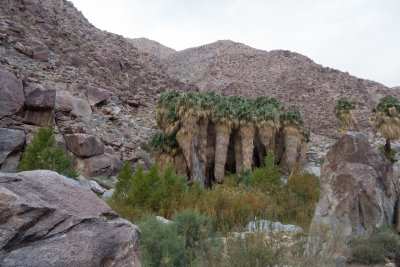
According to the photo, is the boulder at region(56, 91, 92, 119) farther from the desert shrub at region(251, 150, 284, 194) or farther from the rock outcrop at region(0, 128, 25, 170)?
the desert shrub at region(251, 150, 284, 194)

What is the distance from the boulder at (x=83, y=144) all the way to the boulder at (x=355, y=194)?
1736 centimetres

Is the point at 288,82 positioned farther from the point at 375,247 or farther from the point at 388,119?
the point at 375,247

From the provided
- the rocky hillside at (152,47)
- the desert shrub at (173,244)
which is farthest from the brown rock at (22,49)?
the rocky hillside at (152,47)

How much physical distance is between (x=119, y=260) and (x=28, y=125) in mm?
19748

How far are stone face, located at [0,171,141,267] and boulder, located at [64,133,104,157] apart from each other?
18.4m

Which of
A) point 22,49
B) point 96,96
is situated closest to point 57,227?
point 96,96

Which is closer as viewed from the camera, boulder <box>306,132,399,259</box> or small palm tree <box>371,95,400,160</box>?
boulder <box>306,132,399,259</box>

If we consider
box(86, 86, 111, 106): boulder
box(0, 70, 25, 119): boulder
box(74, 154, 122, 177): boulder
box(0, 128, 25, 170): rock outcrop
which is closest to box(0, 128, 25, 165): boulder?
box(0, 128, 25, 170): rock outcrop

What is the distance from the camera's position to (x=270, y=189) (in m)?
14.1

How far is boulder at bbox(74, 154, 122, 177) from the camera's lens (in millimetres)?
20125

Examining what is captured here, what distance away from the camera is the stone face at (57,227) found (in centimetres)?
240

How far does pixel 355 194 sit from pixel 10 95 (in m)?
19.8

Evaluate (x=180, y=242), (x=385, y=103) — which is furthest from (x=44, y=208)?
(x=385, y=103)

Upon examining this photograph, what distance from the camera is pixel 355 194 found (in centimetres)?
620
